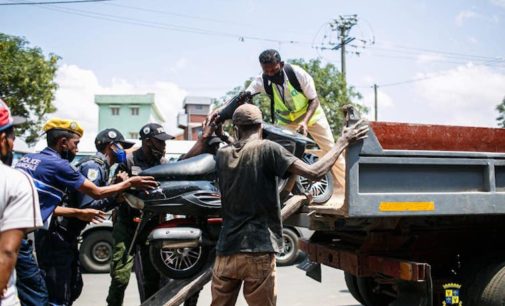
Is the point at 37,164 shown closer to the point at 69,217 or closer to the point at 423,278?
the point at 69,217

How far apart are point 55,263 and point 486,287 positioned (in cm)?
308

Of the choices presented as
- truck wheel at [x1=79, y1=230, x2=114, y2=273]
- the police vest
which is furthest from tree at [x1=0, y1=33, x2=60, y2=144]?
the police vest

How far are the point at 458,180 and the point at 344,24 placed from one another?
889 inches

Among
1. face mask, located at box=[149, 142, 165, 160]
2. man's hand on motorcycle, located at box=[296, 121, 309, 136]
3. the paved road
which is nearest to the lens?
face mask, located at box=[149, 142, 165, 160]

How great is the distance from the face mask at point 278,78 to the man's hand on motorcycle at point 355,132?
5.82 ft

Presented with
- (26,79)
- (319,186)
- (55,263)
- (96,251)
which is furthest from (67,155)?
(26,79)

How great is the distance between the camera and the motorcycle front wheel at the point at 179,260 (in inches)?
143

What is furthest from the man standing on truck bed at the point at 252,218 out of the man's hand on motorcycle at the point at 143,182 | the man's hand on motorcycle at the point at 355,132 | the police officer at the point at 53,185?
the police officer at the point at 53,185

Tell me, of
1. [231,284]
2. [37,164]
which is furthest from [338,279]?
[37,164]

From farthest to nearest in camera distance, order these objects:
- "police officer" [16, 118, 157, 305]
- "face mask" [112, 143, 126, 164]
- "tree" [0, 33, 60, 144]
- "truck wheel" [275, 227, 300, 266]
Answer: "tree" [0, 33, 60, 144]
"truck wheel" [275, 227, 300, 266]
"face mask" [112, 143, 126, 164]
"police officer" [16, 118, 157, 305]

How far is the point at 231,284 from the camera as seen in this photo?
3062mm

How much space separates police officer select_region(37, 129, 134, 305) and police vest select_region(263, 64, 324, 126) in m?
1.62

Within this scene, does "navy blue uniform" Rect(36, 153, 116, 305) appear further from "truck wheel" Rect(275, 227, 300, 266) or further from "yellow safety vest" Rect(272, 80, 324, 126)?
"truck wheel" Rect(275, 227, 300, 266)

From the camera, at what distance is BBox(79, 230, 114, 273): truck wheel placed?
26.7 ft
